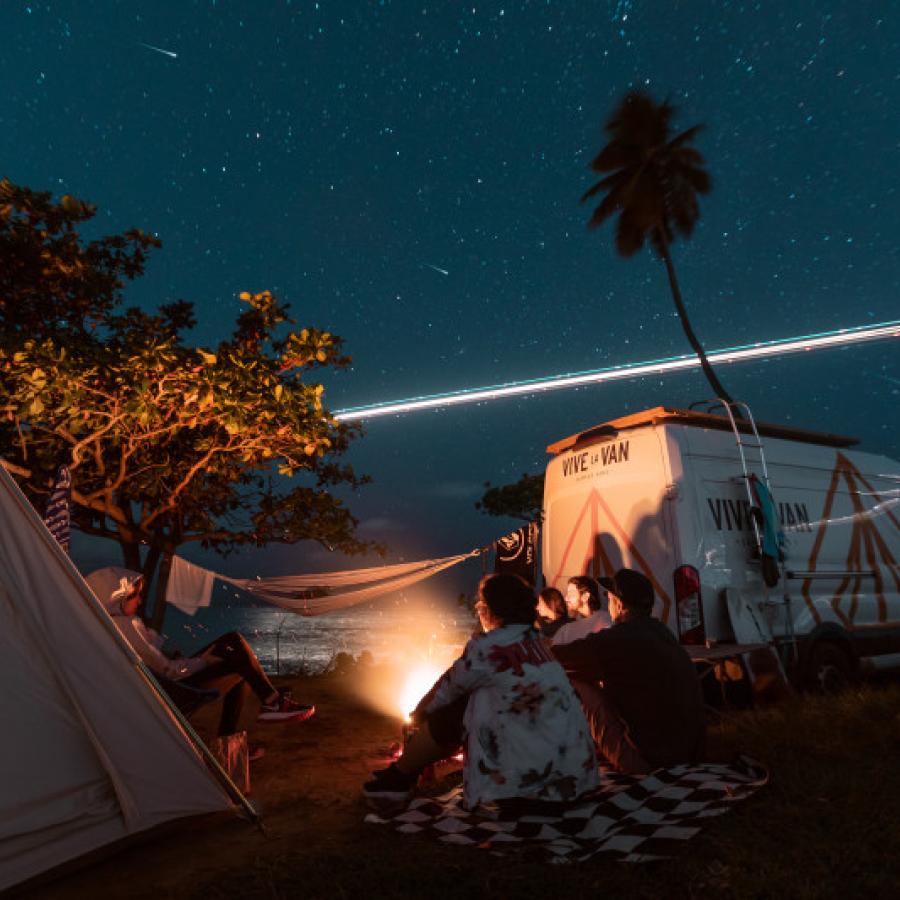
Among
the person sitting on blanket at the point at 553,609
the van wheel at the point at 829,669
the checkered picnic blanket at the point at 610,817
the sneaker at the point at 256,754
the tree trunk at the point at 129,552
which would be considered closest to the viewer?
the checkered picnic blanket at the point at 610,817

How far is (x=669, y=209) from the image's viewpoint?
17.4 m

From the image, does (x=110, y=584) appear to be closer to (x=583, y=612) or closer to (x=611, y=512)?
(x=583, y=612)

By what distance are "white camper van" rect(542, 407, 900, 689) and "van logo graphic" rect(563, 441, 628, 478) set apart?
0.4 inches

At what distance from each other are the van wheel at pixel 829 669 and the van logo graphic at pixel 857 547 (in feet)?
0.99

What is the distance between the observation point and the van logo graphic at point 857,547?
19.6 feet

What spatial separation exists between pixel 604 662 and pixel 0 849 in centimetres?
274

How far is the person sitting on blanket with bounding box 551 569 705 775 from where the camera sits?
3.38 meters

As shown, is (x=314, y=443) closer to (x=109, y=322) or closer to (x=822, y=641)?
(x=109, y=322)

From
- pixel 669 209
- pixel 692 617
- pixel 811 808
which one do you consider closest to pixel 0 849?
pixel 811 808

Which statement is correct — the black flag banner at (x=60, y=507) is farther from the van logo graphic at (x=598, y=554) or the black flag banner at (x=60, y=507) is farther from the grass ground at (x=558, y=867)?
the van logo graphic at (x=598, y=554)

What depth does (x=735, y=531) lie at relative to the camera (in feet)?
17.1

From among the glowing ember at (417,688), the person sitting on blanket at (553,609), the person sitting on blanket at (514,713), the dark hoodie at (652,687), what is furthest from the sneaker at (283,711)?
the dark hoodie at (652,687)

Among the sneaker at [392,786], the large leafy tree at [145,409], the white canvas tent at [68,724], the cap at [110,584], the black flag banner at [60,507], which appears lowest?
the sneaker at [392,786]

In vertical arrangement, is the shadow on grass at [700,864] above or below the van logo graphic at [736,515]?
below
